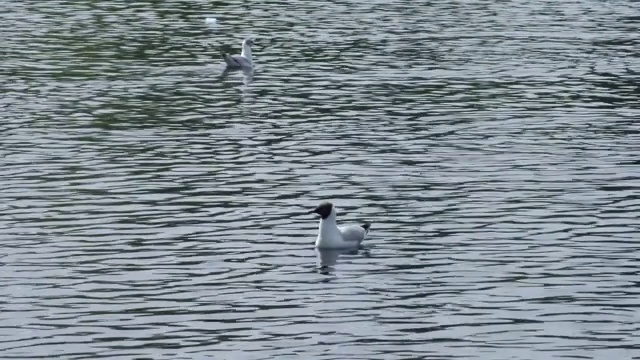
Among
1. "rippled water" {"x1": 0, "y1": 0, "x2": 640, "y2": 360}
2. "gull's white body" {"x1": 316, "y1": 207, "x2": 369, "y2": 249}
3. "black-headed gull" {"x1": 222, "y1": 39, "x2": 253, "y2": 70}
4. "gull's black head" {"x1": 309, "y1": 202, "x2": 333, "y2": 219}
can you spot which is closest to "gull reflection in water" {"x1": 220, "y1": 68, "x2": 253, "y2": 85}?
"black-headed gull" {"x1": 222, "y1": 39, "x2": 253, "y2": 70}

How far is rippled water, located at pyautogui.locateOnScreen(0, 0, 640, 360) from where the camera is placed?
28.1 metres

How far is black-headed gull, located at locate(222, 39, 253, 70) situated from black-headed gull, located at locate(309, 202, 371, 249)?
31814mm

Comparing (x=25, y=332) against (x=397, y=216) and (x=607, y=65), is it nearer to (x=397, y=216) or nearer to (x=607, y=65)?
(x=397, y=216)

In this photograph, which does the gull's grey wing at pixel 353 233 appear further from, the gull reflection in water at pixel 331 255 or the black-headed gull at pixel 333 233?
the gull reflection in water at pixel 331 255

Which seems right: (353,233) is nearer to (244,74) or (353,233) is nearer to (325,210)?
(325,210)

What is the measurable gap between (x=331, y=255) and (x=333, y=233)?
0.57 meters

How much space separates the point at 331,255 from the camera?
114 feet

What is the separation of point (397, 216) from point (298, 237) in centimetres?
303

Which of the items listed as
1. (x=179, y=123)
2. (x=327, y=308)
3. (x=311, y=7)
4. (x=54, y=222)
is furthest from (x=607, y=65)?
(x=327, y=308)

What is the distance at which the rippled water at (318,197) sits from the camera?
2814cm

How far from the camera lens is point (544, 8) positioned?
314 feet

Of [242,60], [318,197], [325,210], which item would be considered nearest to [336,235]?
[325,210]

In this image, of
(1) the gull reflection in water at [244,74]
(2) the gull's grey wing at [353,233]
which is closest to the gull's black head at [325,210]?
(2) the gull's grey wing at [353,233]

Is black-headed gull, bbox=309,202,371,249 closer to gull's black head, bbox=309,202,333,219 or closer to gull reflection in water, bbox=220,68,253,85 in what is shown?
gull's black head, bbox=309,202,333,219
